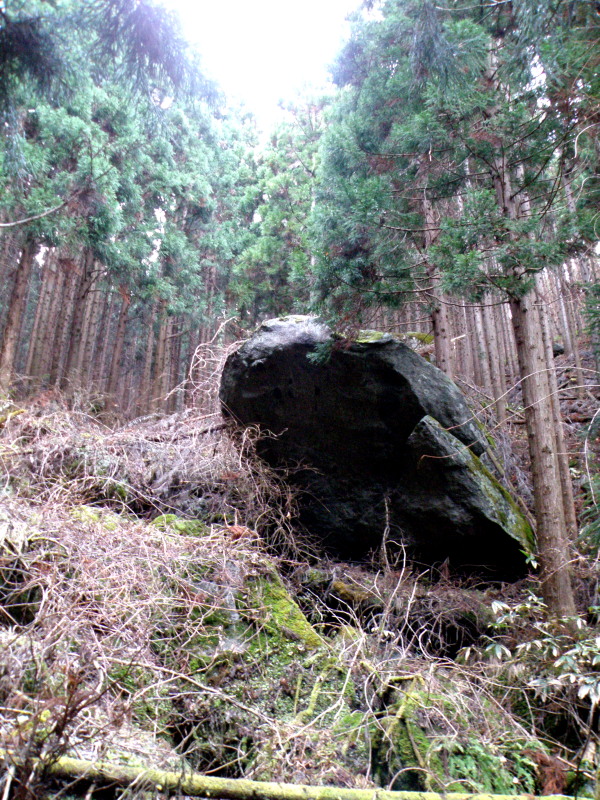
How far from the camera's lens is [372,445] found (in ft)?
19.9

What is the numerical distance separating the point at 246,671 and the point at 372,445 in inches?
126

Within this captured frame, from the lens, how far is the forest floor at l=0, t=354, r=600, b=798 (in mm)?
2387

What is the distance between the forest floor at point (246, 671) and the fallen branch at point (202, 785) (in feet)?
0.19

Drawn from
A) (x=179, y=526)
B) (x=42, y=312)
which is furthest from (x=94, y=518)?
(x=42, y=312)

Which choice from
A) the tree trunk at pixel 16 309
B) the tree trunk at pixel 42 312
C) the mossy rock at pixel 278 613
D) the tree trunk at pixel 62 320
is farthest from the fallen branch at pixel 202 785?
the tree trunk at pixel 42 312

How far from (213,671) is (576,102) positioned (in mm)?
5135

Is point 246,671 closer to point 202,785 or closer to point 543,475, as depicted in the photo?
point 202,785

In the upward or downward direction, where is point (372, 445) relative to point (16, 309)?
downward

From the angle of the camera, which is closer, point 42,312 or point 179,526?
A: point 179,526

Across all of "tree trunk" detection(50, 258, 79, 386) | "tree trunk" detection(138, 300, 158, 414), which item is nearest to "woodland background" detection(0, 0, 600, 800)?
"tree trunk" detection(50, 258, 79, 386)

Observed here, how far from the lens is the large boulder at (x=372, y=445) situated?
18.3 ft

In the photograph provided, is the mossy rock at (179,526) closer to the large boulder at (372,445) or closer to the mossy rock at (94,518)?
the mossy rock at (94,518)

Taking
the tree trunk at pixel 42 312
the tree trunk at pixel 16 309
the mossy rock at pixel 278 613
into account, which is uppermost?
the tree trunk at pixel 42 312

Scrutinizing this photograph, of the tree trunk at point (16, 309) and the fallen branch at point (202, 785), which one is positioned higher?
the tree trunk at point (16, 309)
